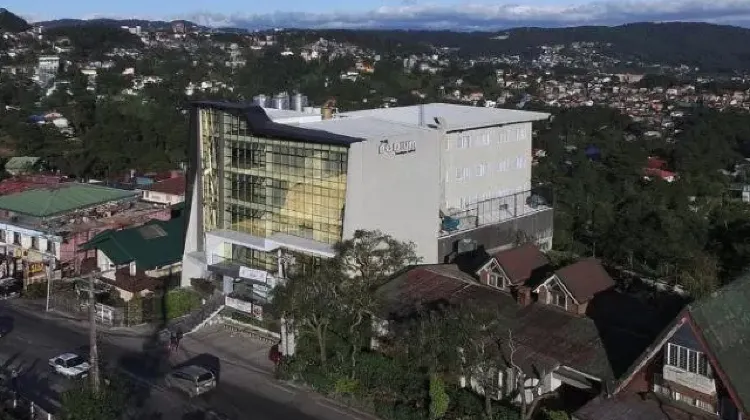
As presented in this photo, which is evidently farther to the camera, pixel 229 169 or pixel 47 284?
pixel 47 284

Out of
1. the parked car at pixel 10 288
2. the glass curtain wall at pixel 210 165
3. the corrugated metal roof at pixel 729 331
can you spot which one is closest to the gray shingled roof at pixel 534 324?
the corrugated metal roof at pixel 729 331

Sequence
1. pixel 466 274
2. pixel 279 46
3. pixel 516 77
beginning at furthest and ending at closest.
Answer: pixel 279 46, pixel 516 77, pixel 466 274

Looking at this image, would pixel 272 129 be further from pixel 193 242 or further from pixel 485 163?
pixel 485 163

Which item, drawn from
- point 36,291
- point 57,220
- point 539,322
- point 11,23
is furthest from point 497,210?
point 11,23

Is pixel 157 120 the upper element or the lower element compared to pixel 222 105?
lower

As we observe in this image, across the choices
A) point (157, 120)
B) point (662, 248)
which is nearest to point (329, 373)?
point (662, 248)

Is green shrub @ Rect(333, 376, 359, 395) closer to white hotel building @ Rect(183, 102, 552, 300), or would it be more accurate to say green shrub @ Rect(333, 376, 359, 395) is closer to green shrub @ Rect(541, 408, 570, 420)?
green shrub @ Rect(541, 408, 570, 420)

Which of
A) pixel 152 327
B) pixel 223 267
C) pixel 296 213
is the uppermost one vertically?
pixel 296 213

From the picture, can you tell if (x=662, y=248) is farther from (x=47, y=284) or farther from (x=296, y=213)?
(x=47, y=284)
